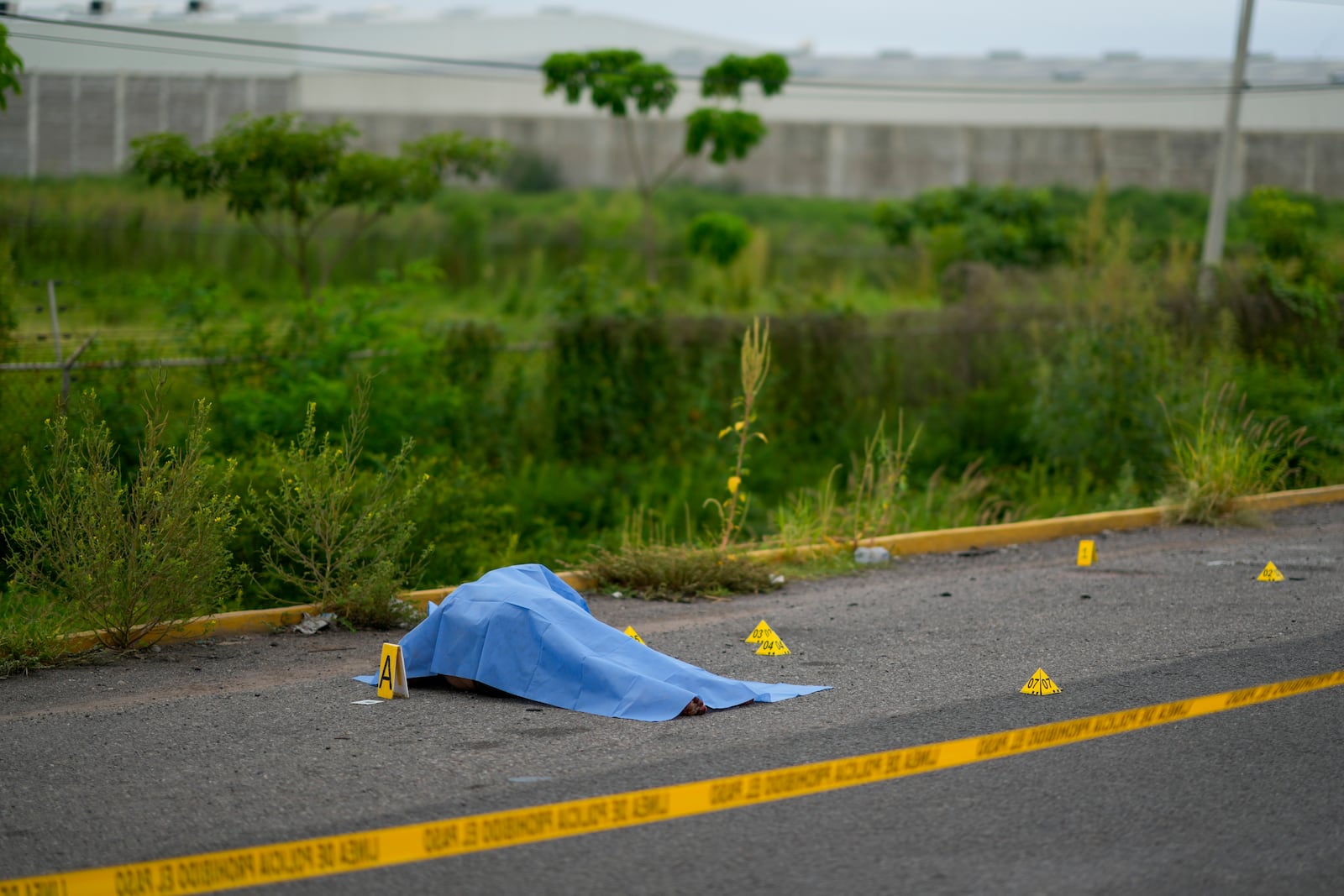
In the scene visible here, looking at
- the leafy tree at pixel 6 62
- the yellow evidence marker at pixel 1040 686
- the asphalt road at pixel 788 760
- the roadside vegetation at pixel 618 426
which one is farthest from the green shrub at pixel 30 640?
the yellow evidence marker at pixel 1040 686

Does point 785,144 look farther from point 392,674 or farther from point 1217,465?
point 392,674

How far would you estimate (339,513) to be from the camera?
8055mm

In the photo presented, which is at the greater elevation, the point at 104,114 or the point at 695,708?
the point at 104,114

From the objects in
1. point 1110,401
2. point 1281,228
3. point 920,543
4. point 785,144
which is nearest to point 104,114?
point 785,144

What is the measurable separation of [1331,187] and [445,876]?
41193 millimetres

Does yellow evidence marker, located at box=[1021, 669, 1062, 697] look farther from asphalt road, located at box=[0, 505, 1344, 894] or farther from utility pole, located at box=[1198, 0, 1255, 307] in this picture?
utility pole, located at box=[1198, 0, 1255, 307]

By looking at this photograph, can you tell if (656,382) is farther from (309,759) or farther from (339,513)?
(309,759)

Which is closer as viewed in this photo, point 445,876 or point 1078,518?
point 445,876

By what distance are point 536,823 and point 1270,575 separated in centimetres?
633

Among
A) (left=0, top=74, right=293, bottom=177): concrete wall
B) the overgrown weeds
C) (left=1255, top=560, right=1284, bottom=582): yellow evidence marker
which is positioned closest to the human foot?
(left=1255, top=560, right=1284, bottom=582): yellow evidence marker

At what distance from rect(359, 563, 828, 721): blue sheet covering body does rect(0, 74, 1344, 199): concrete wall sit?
Answer: 3605 centimetres

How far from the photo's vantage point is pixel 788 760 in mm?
5398

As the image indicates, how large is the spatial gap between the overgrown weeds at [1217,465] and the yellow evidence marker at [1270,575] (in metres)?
2.36

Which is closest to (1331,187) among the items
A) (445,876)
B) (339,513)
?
(339,513)
